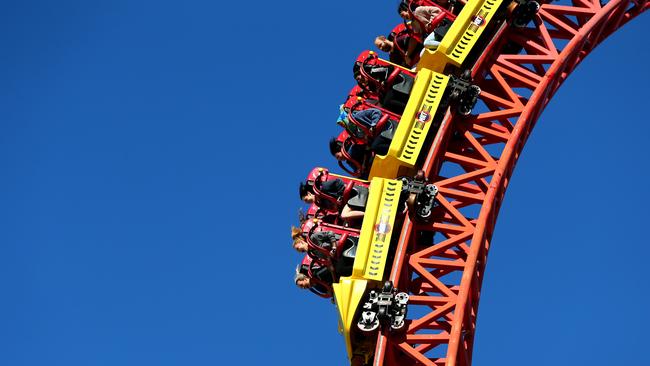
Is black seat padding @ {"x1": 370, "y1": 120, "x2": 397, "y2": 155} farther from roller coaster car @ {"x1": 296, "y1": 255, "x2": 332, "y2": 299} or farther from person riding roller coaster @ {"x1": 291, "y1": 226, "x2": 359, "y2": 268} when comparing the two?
roller coaster car @ {"x1": 296, "y1": 255, "x2": 332, "y2": 299}

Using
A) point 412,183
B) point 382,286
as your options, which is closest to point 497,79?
point 412,183

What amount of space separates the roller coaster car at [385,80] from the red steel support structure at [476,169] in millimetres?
1221

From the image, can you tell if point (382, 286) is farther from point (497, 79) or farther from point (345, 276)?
point (497, 79)

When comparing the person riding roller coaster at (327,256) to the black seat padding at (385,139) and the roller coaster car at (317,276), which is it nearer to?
the roller coaster car at (317,276)

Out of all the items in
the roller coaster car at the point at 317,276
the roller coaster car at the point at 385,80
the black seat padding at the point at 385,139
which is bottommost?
the roller coaster car at the point at 317,276

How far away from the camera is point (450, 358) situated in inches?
877

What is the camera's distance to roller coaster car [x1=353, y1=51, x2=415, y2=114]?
2683 cm

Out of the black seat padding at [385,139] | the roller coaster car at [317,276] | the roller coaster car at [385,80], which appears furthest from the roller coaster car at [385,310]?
the roller coaster car at [385,80]

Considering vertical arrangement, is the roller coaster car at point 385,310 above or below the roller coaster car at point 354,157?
below

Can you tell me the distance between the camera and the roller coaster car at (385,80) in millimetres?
26828

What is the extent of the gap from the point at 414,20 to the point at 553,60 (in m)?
2.77

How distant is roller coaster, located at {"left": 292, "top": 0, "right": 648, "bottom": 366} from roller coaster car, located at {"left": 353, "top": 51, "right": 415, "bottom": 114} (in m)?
0.02

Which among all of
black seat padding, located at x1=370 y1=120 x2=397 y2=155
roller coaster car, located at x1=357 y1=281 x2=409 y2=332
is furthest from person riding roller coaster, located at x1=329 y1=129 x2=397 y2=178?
roller coaster car, located at x1=357 y1=281 x2=409 y2=332

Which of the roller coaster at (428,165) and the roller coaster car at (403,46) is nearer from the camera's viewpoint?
the roller coaster at (428,165)
